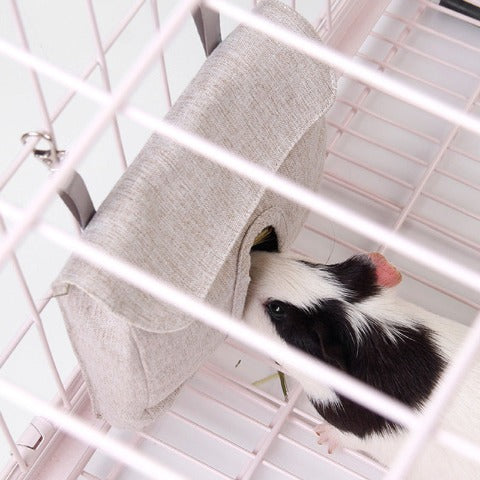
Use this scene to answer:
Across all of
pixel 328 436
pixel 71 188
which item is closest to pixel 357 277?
pixel 328 436

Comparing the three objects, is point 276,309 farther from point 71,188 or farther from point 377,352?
point 71,188

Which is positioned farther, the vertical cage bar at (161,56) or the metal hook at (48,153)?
the vertical cage bar at (161,56)

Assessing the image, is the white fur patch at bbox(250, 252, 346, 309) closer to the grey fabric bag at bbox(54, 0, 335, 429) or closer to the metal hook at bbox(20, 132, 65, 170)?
the grey fabric bag at bbox(54, 0, 335, 429)

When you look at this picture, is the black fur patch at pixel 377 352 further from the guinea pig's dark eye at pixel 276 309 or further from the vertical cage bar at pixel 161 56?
the vertical cage bar at pixel 161 56

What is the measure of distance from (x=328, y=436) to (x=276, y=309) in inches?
7.8

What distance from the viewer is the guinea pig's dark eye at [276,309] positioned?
0.94 m

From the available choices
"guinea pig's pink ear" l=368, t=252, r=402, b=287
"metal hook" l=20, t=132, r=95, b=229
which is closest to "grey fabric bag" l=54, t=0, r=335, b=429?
"metal hook" l=20, t=132, r=95, b=229

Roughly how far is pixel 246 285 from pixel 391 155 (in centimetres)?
47

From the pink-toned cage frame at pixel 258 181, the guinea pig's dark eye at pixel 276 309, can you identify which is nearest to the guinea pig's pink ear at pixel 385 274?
the guinea pig's dark eye at pixel 276 309

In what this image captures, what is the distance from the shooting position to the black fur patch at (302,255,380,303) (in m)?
0.92

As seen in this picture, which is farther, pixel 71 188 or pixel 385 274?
pixel 385 274

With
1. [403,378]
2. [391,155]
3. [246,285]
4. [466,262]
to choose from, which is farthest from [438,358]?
[391,155]

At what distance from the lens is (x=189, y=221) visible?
771mm

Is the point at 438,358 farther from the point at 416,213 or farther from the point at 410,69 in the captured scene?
the point at 410,69
